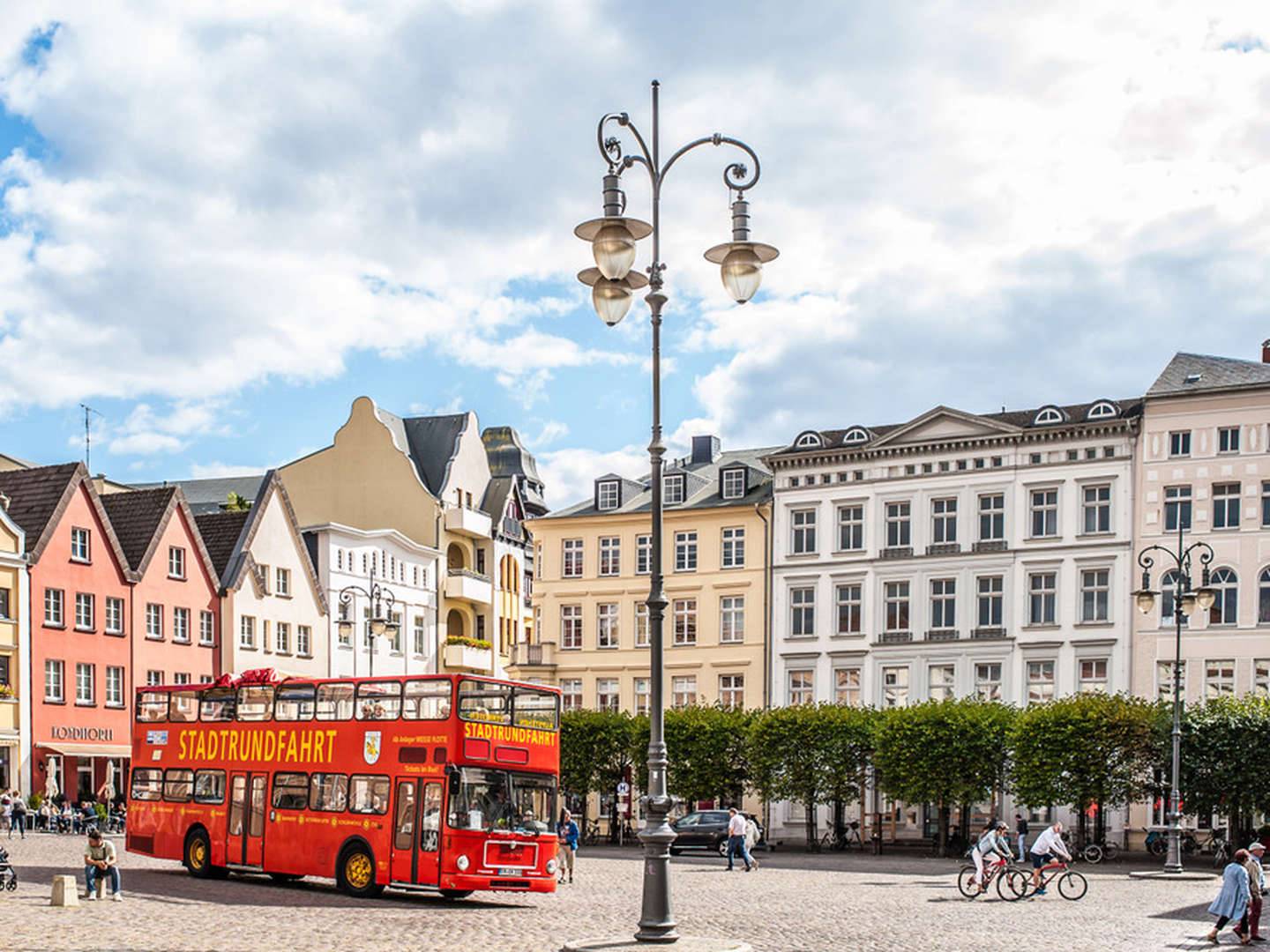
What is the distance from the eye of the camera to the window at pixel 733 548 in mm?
68125

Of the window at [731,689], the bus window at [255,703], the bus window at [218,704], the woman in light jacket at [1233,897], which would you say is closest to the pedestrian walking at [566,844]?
the bus window at [255,703]

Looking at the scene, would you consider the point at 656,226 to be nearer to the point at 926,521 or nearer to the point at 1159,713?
the point at 1159,713

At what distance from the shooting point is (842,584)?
65375 millimetres

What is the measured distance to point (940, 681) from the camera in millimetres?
62688

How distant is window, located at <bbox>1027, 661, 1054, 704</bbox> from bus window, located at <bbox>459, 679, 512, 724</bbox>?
1377 inches

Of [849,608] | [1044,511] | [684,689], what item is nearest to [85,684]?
[684,689]

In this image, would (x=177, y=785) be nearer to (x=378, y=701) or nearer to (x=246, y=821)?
(x=246, y=821)

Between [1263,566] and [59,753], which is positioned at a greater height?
[1263,566]

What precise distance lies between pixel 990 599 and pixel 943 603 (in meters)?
1.93

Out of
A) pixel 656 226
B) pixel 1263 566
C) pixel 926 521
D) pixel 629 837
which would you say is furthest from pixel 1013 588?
pixel 656 226

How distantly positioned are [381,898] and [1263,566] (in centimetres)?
3760

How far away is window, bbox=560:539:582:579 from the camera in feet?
236

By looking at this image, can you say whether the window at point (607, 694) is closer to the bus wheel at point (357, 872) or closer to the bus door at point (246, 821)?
the bus door at point (246, 821)

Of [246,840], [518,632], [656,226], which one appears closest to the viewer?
[656,226]
